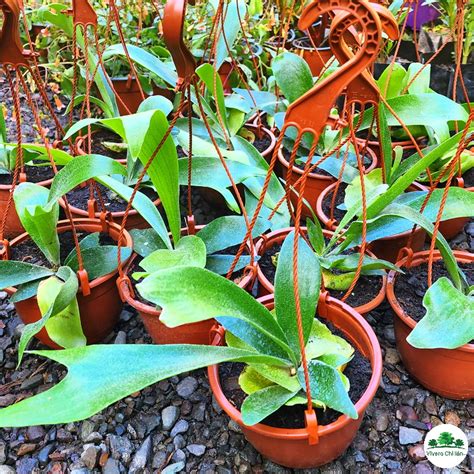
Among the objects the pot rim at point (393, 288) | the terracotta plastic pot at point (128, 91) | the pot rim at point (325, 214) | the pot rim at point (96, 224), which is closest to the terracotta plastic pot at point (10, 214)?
the pot rim at point (96, 224)

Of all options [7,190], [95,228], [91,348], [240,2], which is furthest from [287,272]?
[240,2]

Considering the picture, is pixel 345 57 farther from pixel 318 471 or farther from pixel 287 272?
pixel 318 471

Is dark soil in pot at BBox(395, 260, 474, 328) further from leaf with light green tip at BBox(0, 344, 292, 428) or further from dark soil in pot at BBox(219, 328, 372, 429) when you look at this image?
leaf with light green tip at BBox(0, 344, 292, 428)

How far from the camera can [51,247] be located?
1105 millimetres

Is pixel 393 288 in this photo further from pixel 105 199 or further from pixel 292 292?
pixel 105 199

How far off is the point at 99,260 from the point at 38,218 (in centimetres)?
17

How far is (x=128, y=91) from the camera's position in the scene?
208cm

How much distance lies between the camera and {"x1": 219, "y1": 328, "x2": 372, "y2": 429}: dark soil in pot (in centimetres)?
88

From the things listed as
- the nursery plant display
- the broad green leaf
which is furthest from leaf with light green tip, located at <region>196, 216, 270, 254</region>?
the broad green leaf

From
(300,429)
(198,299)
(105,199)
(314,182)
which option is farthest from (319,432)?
(105,199)

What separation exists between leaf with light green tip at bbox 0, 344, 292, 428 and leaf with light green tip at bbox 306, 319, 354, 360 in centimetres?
15

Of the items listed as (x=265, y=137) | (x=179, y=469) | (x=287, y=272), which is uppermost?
(x=287, y=272)

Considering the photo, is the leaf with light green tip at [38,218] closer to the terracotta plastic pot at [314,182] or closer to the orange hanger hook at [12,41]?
the orange hanger hook at [12,41]

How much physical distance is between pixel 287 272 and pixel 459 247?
823 millimetres
